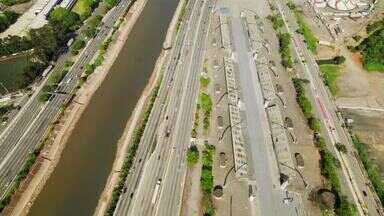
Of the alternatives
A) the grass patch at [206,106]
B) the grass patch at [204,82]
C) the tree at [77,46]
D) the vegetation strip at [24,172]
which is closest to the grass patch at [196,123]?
the grass patch at [206,106]

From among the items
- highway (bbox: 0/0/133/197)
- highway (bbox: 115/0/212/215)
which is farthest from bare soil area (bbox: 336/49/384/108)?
highway (bbox: 0/0/133/197)

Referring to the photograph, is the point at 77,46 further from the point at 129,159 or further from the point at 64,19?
the point at 129,159

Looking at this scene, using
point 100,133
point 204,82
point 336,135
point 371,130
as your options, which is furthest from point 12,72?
point 371,130

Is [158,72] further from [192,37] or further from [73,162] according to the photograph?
[73,162]

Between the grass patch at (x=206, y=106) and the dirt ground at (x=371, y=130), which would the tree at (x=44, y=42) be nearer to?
the grass patch at (x=206, y=106)

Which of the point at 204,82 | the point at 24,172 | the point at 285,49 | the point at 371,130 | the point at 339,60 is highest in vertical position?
the point at 285,49

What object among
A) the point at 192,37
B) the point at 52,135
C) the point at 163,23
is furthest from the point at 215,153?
the point at 163,23

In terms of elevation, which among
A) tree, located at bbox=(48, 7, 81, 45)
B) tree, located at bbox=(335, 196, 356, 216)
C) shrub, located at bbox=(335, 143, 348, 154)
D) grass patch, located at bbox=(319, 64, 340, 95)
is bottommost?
tree, located at bbox=(335, 196, 356, 216)

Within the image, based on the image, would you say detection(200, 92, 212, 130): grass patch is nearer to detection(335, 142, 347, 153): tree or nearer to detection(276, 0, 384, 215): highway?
detection(276, 0, 384, 215): highway
